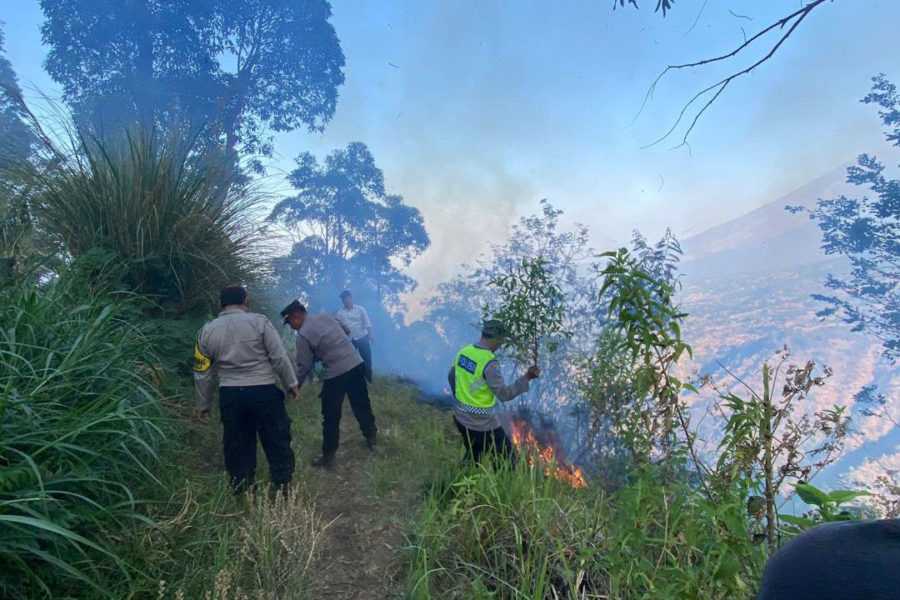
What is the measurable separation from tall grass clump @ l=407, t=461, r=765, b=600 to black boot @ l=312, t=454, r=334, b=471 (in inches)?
67.1

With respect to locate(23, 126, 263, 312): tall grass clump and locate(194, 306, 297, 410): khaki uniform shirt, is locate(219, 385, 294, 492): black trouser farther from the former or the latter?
locate(23, 126, 263, 312): tall grass clump

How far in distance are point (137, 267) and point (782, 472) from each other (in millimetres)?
5754

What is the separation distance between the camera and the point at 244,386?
3.69 m

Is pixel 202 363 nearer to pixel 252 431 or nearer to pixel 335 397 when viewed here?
pixel 252 431

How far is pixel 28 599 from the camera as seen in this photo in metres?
1.75

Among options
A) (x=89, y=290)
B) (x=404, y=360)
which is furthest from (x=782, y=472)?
(x=404, y=360)

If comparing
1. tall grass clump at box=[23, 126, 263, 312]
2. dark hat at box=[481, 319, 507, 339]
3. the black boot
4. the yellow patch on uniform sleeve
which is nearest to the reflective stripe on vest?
dark hat at box=[481, 319, 507, 339]

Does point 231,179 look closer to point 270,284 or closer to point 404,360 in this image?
point 270,284

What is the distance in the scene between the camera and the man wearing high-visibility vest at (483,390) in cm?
417

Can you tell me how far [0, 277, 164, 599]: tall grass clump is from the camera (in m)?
1.73

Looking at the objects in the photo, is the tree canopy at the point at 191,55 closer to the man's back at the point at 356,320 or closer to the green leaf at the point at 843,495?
the man's back at the point at 356,320

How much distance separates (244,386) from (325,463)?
5.69 feet

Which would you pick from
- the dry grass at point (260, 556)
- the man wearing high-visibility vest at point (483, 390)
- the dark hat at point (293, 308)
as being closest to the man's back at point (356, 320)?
the dark hat at point (293, 308)

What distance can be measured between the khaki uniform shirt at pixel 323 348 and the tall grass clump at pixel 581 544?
2.04 m
